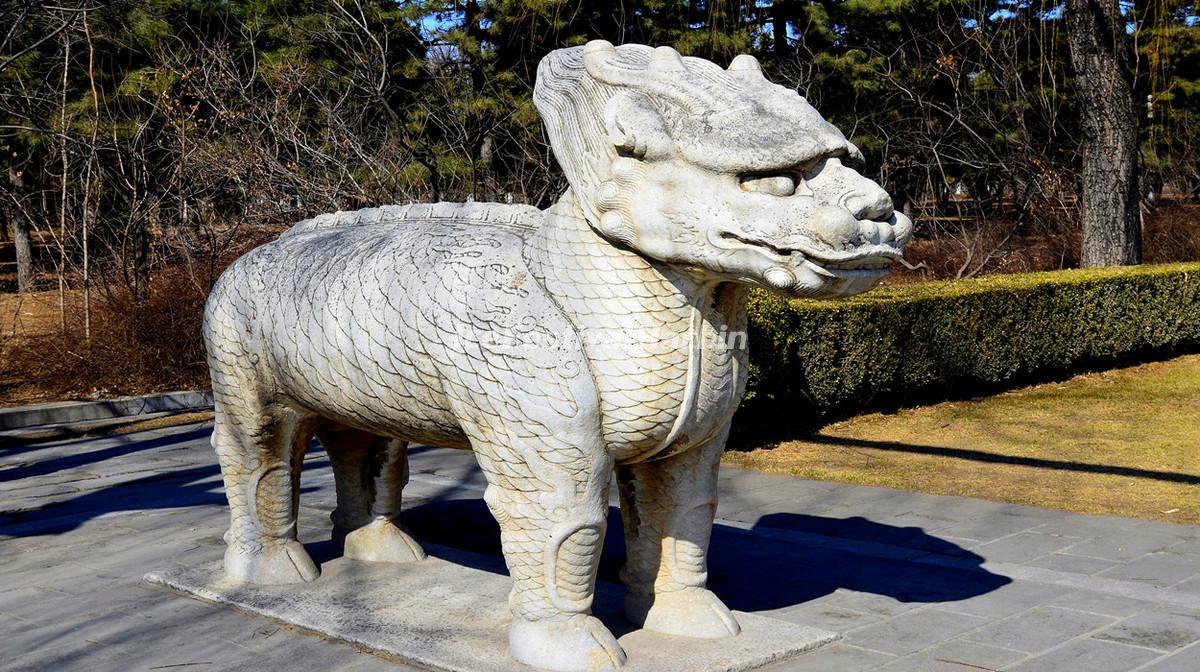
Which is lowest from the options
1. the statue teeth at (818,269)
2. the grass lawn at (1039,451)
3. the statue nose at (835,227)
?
the grass lawn at (1039,451)

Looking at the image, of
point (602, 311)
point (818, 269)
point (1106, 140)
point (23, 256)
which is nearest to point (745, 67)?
point (818, 269)

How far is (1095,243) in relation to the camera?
1379cm

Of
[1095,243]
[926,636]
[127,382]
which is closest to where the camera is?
[926,636]

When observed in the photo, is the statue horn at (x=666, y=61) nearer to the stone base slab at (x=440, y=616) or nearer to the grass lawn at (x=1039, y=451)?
the stone base slab at (x=440, y=616)

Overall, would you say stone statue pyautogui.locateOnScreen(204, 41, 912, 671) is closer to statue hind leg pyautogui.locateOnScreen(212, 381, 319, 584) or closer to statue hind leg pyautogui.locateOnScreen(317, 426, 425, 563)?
statue hind leg pyautogui.locateOnScreen(212, 381, 319, 584)

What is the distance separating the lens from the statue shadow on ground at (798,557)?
4.84 meters

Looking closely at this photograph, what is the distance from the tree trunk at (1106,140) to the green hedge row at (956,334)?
73 cm

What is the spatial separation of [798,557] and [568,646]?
2095 millimetres

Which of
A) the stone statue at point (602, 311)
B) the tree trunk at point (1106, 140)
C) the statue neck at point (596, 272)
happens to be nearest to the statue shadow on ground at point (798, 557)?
the stone statue at point (602, 311)

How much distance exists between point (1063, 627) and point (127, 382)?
9.57m

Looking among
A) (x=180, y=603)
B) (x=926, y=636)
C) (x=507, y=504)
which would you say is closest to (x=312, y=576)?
(x=180, y=603)

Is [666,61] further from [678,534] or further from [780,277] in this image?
[678,534]

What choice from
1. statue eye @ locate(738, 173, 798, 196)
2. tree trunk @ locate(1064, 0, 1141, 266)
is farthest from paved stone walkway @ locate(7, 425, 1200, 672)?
tree trunk @ locate(1064, 0, 1141, 266)

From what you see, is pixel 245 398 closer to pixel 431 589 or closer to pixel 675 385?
pixel 431 589
